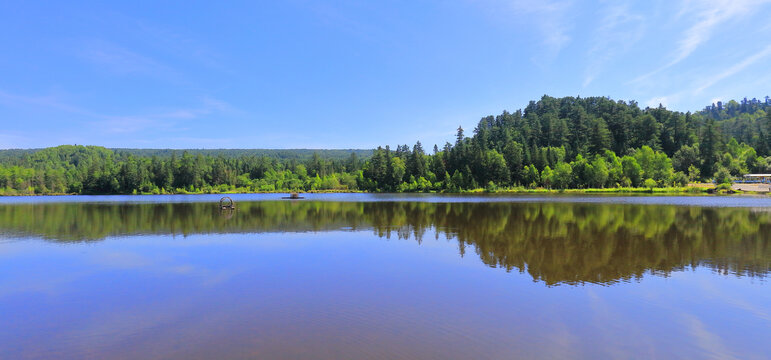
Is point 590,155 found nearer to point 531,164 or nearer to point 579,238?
point 531,164

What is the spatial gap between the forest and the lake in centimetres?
10223

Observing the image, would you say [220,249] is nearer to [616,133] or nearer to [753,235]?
A: [753,235]

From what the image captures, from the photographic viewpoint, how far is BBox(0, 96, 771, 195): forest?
119 meters

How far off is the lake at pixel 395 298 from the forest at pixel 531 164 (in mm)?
102234

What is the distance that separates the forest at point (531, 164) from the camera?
11862 cm

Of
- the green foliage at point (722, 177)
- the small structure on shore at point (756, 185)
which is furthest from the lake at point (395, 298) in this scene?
the green foliage at point (722, 177)

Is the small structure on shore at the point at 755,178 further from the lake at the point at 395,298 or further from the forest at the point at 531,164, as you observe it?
the lake at the point at 395,298

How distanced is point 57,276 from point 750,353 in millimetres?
22865

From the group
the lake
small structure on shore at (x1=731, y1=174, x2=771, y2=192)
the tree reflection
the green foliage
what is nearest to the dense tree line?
the green foliage

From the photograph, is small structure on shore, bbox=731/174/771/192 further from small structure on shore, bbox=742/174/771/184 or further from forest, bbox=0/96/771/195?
forest, bbox=0/96/771/195

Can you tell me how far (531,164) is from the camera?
12706 cm

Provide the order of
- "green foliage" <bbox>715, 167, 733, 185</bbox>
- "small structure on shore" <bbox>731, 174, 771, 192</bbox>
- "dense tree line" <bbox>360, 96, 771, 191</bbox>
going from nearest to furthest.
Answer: "small structure on shore" <bbox>731, 174, 771, 192</bbox>
"green foliage" <bbox>715, 167, 733, 185</bbox>
"dense tree line" <bbox>360, 96, 771, 191</bbox>

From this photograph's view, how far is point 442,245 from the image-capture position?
2247 cm

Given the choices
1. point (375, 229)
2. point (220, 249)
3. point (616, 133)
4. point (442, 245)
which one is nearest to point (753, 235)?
point (442, 245)
